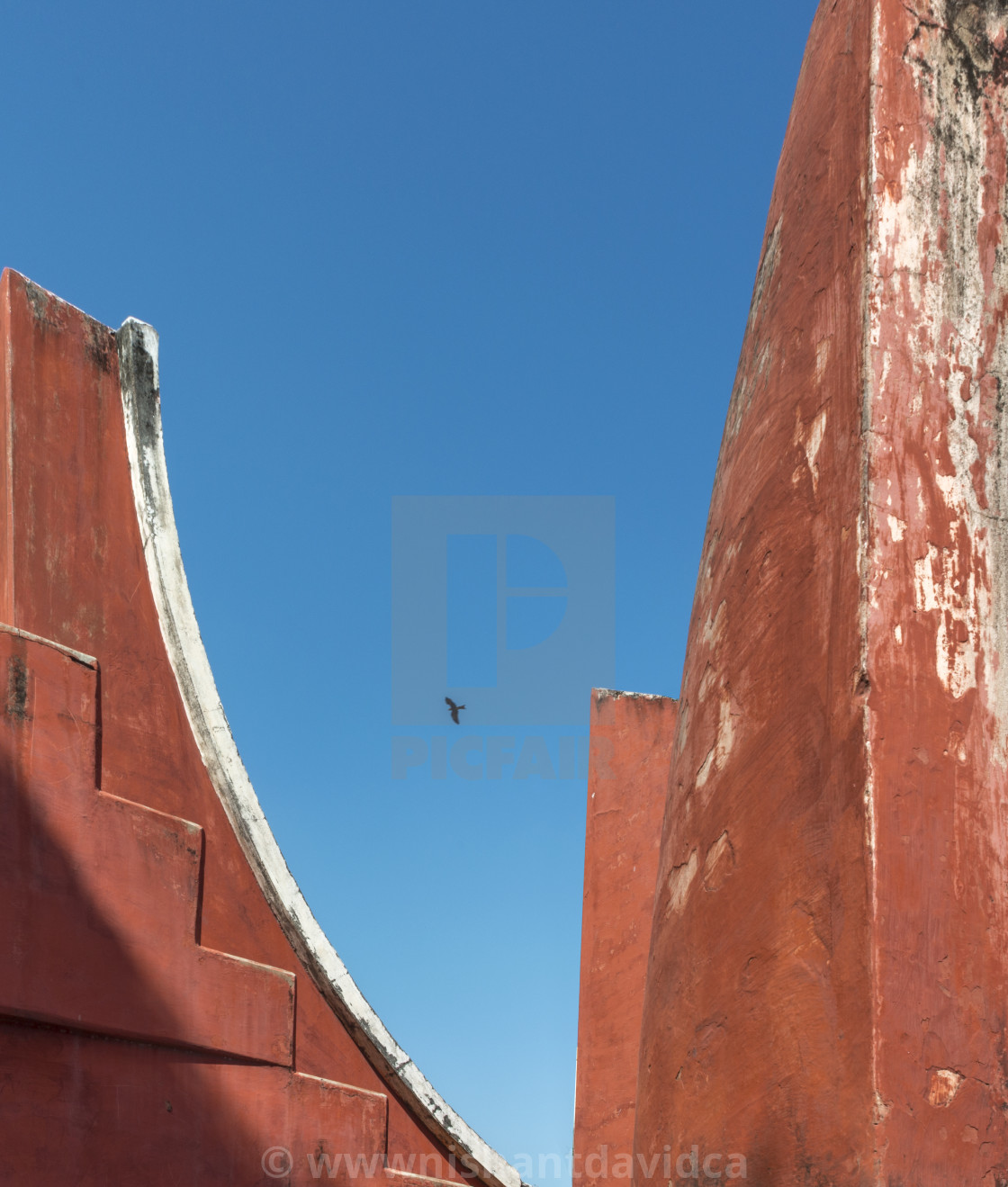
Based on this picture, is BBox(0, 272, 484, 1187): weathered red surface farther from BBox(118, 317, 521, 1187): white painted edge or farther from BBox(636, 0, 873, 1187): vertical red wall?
BBox(636, 0, 873, 1187): vertical red wall

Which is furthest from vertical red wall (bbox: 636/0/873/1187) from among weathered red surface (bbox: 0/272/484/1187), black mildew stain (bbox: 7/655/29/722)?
black mildew stain (bbox: 7/655/29/722)

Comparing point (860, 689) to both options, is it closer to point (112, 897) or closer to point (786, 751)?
point (786, 751)

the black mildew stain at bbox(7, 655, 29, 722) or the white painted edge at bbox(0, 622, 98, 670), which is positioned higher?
the white painted edge at bbox(0, 622, 98, 670)

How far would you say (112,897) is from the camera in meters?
3.26

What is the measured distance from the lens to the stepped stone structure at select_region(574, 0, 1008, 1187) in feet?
6.04

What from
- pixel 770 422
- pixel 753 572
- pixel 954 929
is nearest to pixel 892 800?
pixel 954 929

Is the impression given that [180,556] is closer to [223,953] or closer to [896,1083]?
[223,953]

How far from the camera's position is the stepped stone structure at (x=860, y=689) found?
6.04 ft

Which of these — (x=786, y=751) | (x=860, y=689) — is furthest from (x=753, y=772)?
(x=860, y=689)

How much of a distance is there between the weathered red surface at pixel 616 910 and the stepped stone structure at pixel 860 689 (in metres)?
2.12

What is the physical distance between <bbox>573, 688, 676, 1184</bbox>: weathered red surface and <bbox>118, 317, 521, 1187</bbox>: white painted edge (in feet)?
2.21

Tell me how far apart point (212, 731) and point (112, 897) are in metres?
0.75

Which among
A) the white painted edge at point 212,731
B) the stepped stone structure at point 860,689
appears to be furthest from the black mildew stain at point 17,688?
the stepped stone structure at point 860,689

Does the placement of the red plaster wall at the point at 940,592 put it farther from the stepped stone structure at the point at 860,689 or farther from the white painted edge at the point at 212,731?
the white painted edge at the point at 212,731
